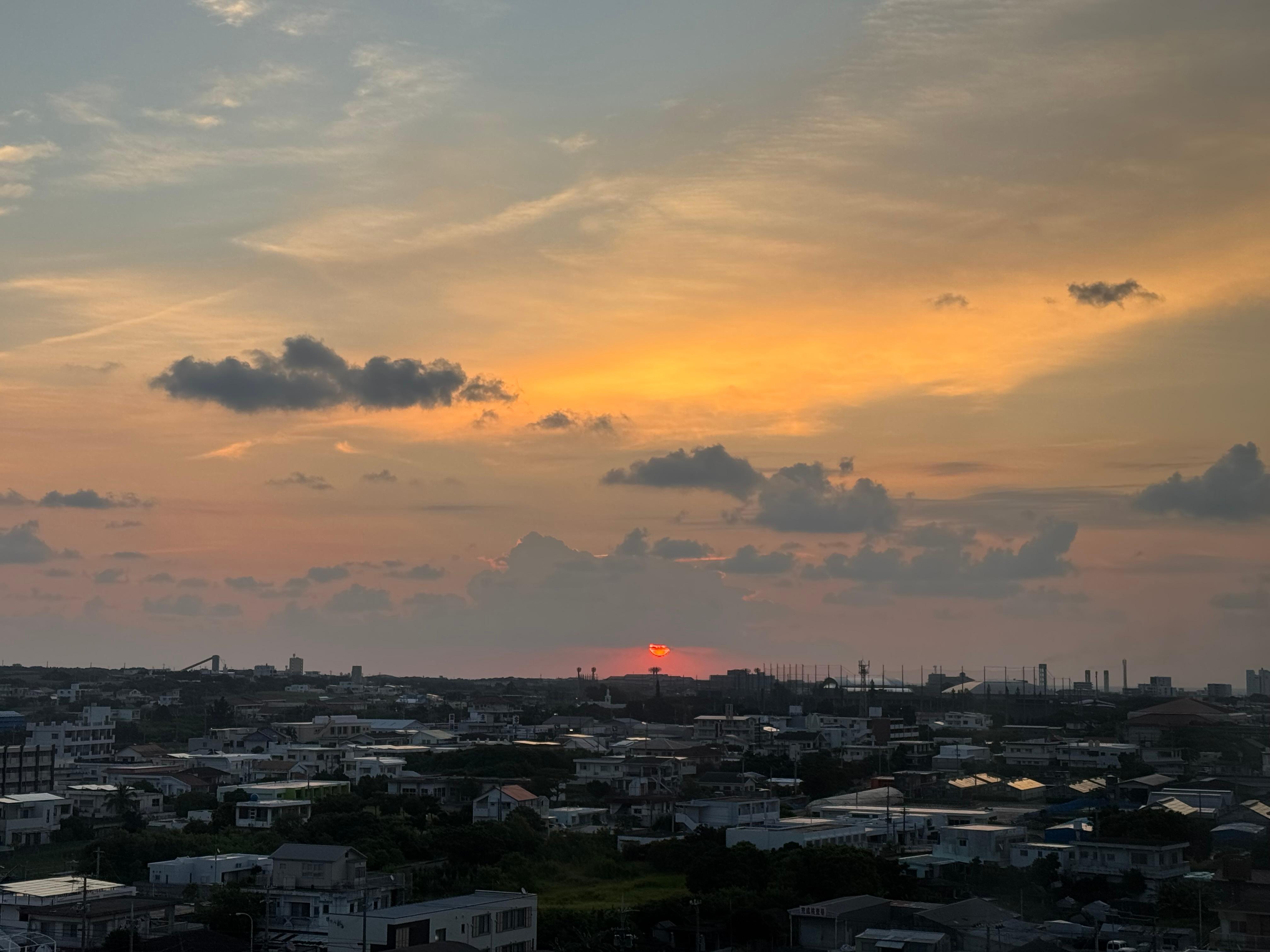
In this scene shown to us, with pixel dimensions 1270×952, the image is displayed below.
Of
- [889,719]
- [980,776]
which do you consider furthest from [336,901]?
[889,719]

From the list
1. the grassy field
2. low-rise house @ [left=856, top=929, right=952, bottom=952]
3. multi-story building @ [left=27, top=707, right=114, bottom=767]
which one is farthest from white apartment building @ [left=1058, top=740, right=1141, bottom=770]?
multi-story building @ [left=27, top=707, right=114, bottom=767]

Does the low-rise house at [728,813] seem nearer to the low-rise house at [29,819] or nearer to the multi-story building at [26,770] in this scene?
the low-rise house at [29,819]

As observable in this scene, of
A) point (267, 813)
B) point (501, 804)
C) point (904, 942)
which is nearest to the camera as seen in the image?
point (904, 942)

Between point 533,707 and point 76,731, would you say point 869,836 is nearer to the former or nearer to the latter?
point 76,731

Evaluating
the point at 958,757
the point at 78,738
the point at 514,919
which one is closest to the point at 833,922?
the point at 514,919

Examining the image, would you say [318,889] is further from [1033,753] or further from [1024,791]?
[1033,753]

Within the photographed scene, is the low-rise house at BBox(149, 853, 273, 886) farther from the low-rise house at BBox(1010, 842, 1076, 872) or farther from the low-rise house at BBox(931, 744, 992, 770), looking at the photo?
the low-rise house at BBox(931, 744, 992, 770)
